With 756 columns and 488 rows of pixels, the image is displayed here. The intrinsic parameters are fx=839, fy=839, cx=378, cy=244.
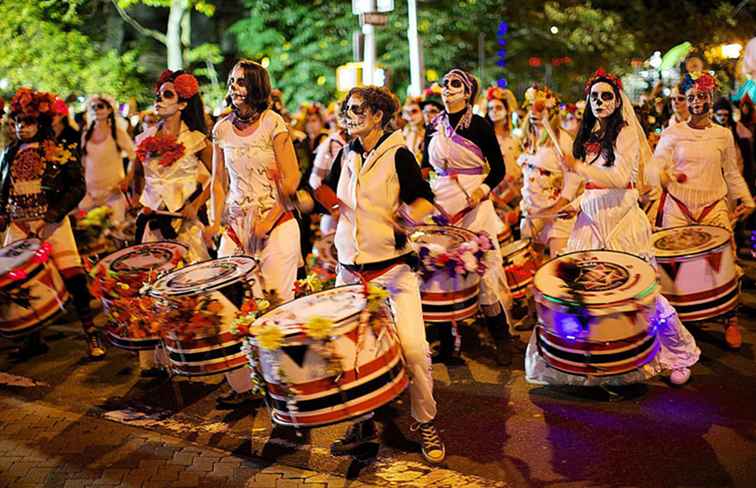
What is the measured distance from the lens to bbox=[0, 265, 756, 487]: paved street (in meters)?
5.12

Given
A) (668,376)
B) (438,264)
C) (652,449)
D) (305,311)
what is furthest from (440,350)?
(305,311)

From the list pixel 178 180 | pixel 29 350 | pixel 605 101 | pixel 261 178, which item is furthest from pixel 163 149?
pixel 605 101

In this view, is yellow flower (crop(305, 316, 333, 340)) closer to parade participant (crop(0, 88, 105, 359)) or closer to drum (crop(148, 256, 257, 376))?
drum (crop(148, 256, 257, 376))

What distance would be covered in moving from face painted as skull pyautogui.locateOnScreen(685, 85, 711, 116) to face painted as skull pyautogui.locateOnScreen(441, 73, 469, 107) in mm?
1890

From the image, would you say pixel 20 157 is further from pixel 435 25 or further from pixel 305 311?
pixel 435 25

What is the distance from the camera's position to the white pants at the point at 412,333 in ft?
16.7

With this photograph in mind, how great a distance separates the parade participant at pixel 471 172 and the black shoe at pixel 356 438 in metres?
1.91

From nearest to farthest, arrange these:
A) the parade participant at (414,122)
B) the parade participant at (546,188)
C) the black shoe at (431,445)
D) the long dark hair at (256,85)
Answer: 1. the black shoe at (431,445)
2. the long dark hair at (256,85)
3. the parade participant at (546,188)
4. the parade participant at (414,122)

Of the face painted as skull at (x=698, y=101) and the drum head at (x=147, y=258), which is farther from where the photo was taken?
the face painted as skull at (x=698, y=101)

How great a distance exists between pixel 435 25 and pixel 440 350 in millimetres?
21143

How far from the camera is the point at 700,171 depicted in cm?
725

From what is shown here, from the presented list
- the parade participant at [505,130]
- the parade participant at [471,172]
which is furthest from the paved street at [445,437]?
the parade participant at [505,130]

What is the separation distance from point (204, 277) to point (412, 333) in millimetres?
1517

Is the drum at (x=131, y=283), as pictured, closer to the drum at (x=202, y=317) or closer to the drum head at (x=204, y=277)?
the drum head at (x=204, y=277)
